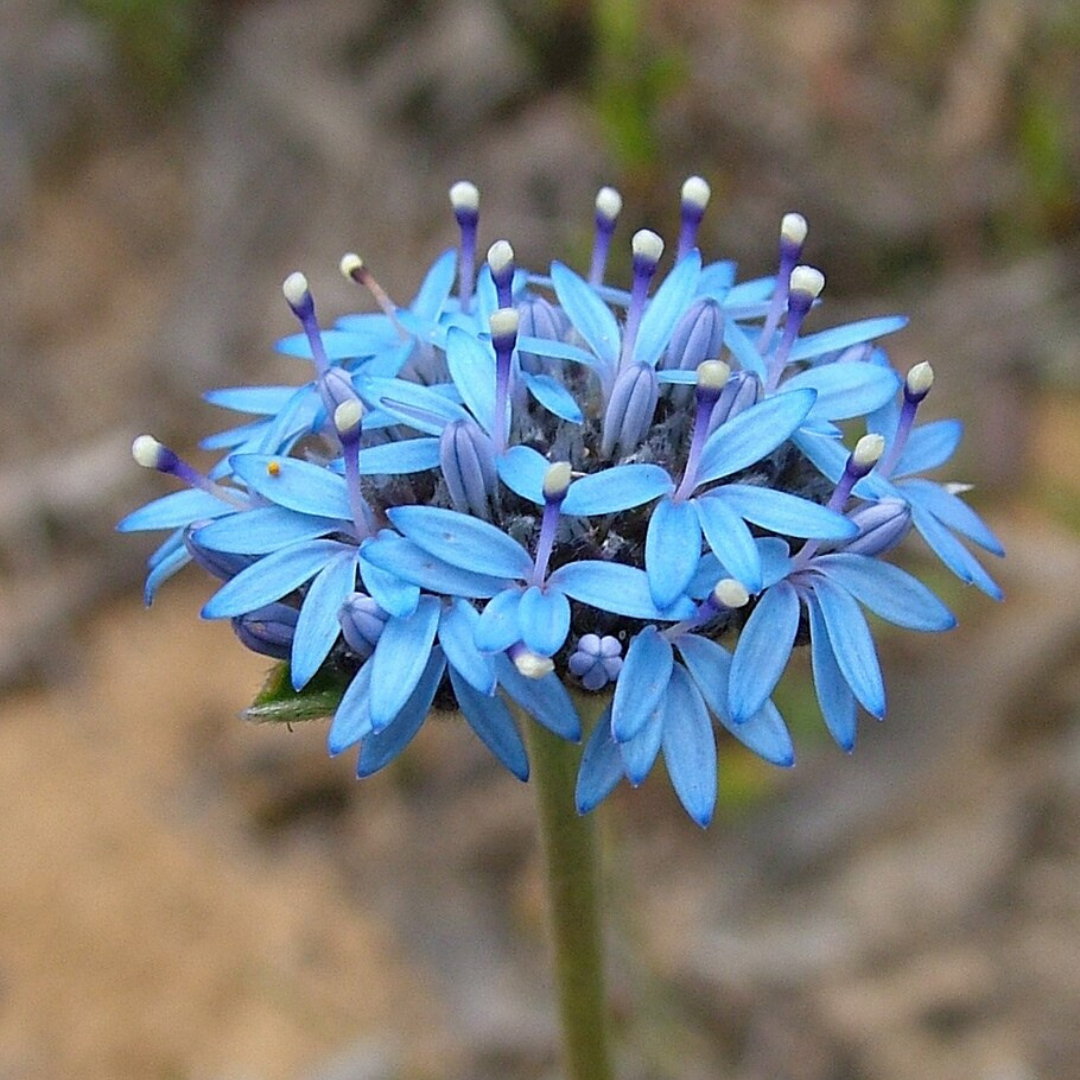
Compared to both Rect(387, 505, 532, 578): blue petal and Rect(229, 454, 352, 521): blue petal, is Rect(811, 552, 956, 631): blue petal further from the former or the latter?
Rect(229, 454, 352, 521): blue petal

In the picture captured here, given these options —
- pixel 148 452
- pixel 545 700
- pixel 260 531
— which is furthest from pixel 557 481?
pixel 148 452

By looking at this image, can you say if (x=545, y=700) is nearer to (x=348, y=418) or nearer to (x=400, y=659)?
(x=400, y=659)

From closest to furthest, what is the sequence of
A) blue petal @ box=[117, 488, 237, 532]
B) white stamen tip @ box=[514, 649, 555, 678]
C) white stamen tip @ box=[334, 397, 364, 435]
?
white stamen tip @ box=[514, 649, 555, 678] → white stamen tip @ box=[334, 397, 364, 435] → blue petal @ box=[117, 488, 237, 532]

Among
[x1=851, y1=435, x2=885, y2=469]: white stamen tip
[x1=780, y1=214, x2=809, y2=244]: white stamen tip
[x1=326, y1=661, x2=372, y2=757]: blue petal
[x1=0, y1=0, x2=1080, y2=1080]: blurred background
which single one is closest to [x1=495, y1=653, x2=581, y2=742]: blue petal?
[x1=326, y1=661, x2=372, y2=757]: blue petal

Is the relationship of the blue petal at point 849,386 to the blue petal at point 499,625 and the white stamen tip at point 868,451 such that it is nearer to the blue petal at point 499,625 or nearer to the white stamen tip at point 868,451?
the white stamen tip at point 868,451

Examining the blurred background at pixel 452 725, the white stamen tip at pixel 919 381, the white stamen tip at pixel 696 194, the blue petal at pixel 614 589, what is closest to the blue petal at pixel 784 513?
the blue petal at pixel 614 589

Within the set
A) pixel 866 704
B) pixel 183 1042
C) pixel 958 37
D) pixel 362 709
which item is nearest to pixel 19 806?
pixel 183 1042
